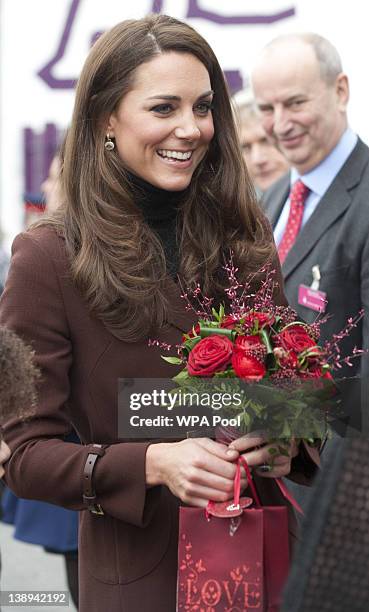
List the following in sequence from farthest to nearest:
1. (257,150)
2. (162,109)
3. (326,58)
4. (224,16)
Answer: (224,16)
(257,150)
(326,58)
(162,109)

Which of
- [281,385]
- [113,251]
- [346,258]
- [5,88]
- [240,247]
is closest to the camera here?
[281,385]

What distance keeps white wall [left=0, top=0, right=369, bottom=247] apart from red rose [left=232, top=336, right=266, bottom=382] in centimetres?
434

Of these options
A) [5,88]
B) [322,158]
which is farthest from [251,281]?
[5,88]

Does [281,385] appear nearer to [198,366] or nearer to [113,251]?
[198,366]

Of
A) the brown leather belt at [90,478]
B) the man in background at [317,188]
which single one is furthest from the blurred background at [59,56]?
the brown leather belt at [90,478]

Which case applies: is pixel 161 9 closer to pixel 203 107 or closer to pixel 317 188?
pixel 317 188

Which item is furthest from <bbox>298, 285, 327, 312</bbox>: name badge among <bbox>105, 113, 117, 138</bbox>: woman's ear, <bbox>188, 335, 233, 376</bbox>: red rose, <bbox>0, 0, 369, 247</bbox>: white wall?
<bbox>0, 0, 369, 247</bbox>: white wall

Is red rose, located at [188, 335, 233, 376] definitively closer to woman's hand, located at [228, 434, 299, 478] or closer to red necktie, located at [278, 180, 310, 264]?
woman's hand, located at [228, 434, 299, 478]

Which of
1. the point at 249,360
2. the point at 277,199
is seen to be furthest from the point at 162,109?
the point at 277,199

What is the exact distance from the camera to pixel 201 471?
240cm

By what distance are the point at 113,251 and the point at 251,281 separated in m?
0.38

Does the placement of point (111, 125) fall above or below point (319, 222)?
above

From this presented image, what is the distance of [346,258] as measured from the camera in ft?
13.4

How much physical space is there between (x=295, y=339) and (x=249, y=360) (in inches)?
5.1
